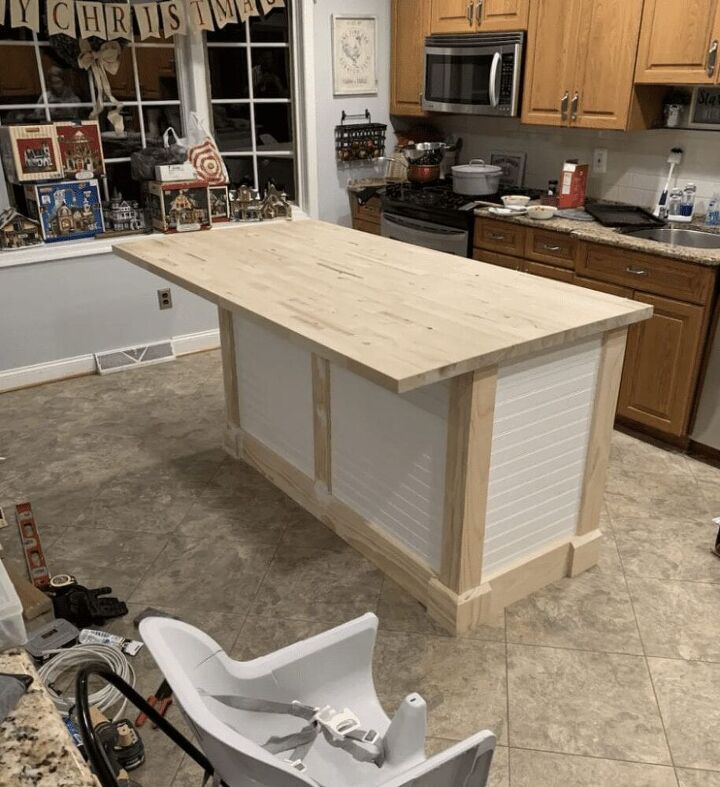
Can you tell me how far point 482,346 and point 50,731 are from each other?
1.34 m

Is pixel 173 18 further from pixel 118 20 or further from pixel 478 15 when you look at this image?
pixel 478 15

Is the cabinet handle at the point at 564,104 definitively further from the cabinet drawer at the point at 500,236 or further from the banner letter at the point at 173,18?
the banner letter at the point at 173,18

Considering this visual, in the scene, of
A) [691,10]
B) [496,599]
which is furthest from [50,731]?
[691,10]

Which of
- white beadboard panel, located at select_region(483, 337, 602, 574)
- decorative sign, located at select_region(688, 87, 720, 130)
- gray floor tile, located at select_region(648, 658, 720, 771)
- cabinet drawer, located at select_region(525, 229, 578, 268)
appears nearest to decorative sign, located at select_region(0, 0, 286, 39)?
cabinet drawer, located at select_region(525, 229, 578, 268)

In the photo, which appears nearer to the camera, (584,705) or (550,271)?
(584,705)

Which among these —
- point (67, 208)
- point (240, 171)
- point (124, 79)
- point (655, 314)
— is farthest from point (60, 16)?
point (655, 314)

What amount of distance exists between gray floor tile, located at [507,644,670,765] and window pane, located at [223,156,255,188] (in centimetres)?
360

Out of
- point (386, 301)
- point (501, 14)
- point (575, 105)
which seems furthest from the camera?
point (501, 14)

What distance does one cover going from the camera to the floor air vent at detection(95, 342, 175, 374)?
167 inches

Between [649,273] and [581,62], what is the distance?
1.22 metres

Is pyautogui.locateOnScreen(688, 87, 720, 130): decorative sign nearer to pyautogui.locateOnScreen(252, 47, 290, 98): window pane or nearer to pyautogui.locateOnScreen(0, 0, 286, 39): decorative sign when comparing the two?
pyautogui.locateOnScreen(0, 0, 286, 39): decorative sign

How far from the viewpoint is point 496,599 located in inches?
90.1

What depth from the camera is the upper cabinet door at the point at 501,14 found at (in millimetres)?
3887

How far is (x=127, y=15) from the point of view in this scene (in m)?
3.92
